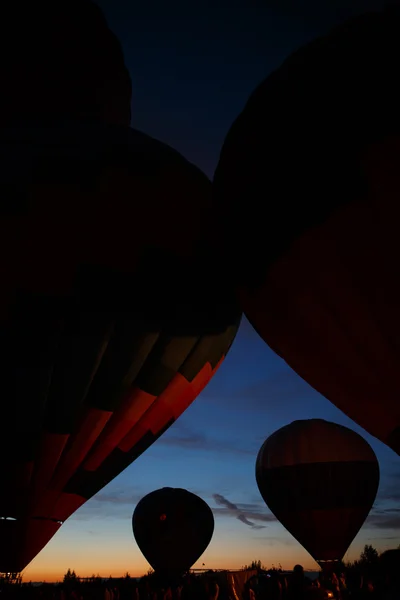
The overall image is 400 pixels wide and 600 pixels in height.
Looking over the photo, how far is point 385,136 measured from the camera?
13.4 ft

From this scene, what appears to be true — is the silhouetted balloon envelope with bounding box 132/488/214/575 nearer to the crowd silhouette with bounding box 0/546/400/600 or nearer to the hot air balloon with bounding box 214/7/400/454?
the crowd silhouette with bounding box 0/546/400/600

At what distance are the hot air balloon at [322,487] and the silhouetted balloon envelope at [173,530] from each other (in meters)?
2.05

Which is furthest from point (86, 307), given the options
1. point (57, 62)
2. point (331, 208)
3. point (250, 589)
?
point (250, 589)

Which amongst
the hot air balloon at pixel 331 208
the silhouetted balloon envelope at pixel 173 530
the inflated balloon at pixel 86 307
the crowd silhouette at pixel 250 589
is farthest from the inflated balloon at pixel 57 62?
the silhouetted balloon envelope at pixel 173 530

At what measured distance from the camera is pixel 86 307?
20.4ft

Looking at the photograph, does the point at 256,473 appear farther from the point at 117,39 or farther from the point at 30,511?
the point at 117,39

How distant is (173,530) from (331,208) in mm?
12183

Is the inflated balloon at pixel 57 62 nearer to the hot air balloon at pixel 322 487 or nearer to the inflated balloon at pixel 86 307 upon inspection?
the inflated balloon at pixel 86 307

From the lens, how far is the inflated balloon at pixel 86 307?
611cm

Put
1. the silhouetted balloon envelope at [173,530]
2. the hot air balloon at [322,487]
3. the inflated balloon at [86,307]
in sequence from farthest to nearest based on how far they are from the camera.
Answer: the silhouetted balloon envelope at [173,530], the hot air balloon at [322,487], the inflated balloon at [86,307]

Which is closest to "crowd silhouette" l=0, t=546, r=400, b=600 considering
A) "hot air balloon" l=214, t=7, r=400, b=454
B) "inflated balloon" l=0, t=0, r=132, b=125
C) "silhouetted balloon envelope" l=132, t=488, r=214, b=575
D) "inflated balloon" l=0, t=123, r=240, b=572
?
"silhouetted balloon envelope" l=132, t=488, r=214, b=575

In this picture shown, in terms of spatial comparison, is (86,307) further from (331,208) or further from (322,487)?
(322,487)

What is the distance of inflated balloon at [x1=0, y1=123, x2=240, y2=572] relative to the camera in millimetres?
6105

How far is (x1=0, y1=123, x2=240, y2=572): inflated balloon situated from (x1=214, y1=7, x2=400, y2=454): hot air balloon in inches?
66.7
